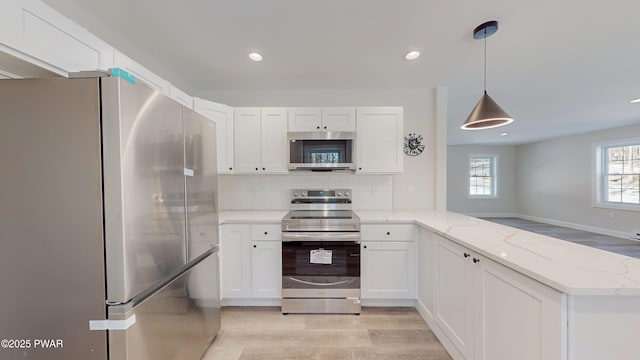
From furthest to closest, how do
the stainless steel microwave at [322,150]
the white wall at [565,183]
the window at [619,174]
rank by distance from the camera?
the white wall at [565,183]
the window at [619,174]
the stainless steel microwave at [322,150]

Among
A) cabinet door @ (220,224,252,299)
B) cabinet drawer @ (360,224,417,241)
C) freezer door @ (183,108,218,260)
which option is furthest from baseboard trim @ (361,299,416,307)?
freezer door @ (183,108,218,260)

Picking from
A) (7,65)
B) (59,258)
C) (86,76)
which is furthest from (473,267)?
(7,65)

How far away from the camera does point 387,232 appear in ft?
7.92

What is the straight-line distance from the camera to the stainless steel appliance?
2.32m

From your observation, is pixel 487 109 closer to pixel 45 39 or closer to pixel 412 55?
pixel 412 55

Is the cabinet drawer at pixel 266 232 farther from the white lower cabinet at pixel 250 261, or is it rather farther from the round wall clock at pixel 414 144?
the round wall clock at pixel 414 144

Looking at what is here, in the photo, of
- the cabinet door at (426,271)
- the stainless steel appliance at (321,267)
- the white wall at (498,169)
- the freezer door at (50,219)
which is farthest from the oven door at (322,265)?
the white wall at (498,169)

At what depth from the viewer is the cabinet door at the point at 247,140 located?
2797 mm

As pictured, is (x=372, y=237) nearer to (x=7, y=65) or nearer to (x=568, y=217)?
(x=7, y=65)

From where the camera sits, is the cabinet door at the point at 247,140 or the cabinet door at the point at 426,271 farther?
the cabinet door at the point at 247,140

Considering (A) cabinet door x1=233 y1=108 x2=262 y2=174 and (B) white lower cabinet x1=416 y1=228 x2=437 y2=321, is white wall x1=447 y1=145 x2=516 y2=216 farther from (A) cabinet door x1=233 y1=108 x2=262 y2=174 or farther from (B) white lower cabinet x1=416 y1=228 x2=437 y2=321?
(A) cabinet door x1=233 y1=108 x2=262 y2=174

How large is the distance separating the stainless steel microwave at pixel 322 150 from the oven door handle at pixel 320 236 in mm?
774

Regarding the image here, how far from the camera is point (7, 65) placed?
3.36 feet

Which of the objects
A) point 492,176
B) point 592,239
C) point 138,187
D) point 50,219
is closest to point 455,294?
point 138,187
